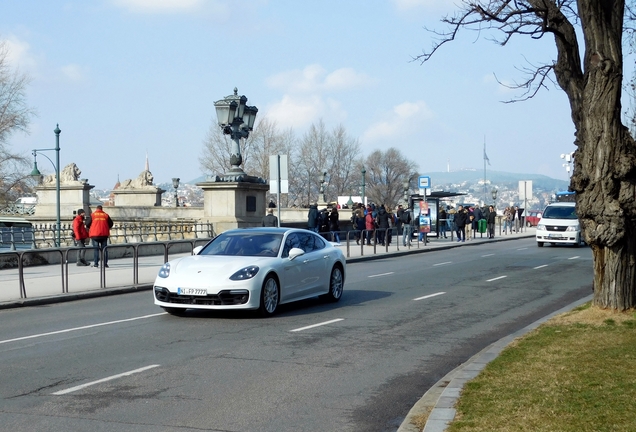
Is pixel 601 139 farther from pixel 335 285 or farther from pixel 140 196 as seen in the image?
pixel 140 196

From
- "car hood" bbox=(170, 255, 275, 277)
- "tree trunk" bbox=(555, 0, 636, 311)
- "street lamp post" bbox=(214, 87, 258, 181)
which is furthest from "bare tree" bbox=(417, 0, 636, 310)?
"street lamp post" bbox=(214, 87, 258, 181)

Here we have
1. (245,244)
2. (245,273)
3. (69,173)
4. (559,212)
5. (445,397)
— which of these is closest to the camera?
(445,397)

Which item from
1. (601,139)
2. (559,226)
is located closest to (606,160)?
(601,139)

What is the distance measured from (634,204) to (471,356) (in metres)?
3.77

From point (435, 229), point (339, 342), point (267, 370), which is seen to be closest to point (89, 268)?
point (339, 342)

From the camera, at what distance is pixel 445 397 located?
7.82m

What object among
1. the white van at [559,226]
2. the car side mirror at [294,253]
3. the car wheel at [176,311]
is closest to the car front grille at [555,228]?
the white van at [559,226]

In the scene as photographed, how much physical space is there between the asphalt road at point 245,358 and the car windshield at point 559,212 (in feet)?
72.1

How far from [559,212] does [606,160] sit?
95.0 ft

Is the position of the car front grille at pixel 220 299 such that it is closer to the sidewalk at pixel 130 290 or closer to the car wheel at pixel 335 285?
the car wheel at pixel 335 285

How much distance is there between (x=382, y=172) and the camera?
136 m

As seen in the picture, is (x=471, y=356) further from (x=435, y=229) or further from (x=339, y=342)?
(x=435, y=229)

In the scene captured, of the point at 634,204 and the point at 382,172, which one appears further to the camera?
the point at 382,172

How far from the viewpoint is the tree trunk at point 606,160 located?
12.7 m
